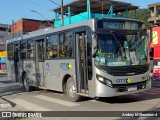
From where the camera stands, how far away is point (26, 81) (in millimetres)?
17312

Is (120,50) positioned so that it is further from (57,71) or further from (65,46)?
(57,71)

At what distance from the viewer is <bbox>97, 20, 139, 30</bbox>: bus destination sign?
34.7 ft

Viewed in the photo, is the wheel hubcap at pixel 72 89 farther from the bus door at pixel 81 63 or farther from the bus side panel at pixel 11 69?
the bus side panel at pixel 11 69

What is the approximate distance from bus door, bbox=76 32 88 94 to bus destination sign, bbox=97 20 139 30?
866mm

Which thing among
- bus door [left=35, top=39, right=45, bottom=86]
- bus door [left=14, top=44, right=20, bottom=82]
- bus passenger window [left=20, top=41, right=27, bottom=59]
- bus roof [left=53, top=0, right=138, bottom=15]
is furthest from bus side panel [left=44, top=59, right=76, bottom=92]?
bus roof [left=53, top=0, right=138, bottom=15]

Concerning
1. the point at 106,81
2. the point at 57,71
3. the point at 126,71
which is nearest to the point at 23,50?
the point at 57,71

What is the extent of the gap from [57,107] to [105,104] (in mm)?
1682

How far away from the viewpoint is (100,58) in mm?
10352

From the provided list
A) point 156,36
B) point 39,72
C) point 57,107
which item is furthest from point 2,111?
point 156,36

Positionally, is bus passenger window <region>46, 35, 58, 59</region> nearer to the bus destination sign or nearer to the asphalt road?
the asphalt road

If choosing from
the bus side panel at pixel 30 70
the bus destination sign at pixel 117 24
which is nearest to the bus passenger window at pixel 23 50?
the bus side panel at pixel 30 70

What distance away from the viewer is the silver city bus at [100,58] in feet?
33.9

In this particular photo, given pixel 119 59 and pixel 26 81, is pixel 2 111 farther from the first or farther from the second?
pixel 26 81

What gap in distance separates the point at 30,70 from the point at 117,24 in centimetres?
696
